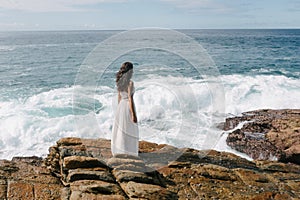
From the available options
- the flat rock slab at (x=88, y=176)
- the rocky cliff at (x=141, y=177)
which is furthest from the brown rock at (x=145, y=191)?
the flat rock slab at (x=88, y=176)

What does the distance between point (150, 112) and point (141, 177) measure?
8793 millimetres

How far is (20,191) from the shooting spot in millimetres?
5969

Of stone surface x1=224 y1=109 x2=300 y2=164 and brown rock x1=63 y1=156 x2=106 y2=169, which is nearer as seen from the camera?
brown rock x1=63 y1=156 x2=106 y2=169

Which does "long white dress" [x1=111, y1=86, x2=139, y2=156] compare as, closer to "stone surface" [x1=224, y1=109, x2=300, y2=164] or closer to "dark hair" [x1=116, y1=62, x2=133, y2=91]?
"dark hair" [x1=116, y1=62, x2=133, y2=91]

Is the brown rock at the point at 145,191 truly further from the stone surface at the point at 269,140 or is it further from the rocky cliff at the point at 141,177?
the stone surface at the point at 269,140

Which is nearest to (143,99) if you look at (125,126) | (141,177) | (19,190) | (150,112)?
(150,112)

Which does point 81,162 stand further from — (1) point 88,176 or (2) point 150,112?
(2) point 150,112

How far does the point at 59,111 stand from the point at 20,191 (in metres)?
14.4

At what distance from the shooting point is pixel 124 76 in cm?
646

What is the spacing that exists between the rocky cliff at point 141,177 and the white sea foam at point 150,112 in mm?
1279

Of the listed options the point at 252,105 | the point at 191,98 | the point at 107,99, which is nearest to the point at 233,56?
the point at 252,105

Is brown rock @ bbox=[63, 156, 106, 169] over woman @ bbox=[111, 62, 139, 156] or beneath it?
beneath

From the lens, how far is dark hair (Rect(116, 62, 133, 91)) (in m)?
6.41

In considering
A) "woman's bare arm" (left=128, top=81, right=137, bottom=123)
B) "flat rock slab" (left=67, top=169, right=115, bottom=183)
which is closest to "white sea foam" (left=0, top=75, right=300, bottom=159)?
"woman's bare arm" (left=128, top=81, right=137, bottom=123)
